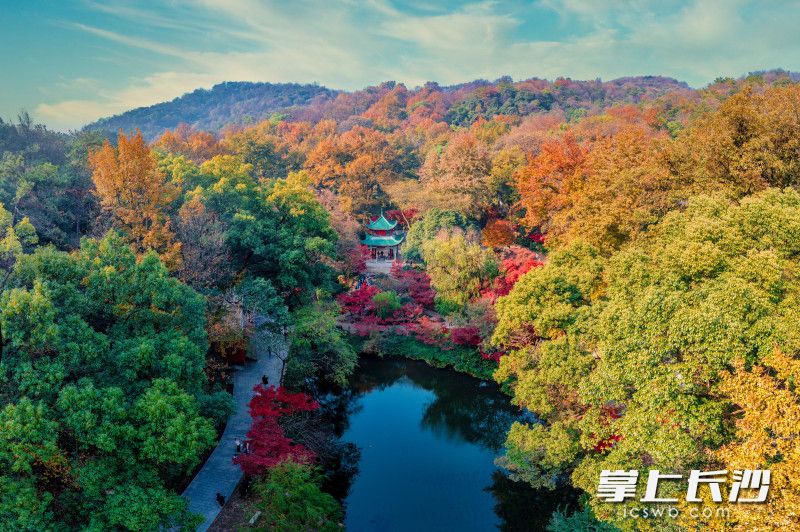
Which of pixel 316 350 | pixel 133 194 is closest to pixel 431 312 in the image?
pixel 316 350

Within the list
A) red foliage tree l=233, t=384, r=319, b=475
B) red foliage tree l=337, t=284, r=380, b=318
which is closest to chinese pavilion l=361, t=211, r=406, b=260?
red foliage tree l=337, t=284, r=380, b=318

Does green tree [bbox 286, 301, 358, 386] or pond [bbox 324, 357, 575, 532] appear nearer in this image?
pond [bbox 324, 357, 575, 532]

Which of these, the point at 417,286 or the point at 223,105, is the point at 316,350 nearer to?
the point at 417,286

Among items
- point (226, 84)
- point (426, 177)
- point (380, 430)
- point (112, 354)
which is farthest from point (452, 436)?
point (226, 84)

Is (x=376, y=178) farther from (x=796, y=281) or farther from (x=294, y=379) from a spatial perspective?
(x=796, y=281)

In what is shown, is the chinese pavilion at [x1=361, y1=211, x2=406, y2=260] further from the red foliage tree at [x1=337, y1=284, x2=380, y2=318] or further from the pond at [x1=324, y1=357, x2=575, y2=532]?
the pond at [x1=324, y1=357, x2=575, y2=532]

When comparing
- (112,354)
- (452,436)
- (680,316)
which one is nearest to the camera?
(680,316)

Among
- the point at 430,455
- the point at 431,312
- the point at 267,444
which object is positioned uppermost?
the point at 431,312
